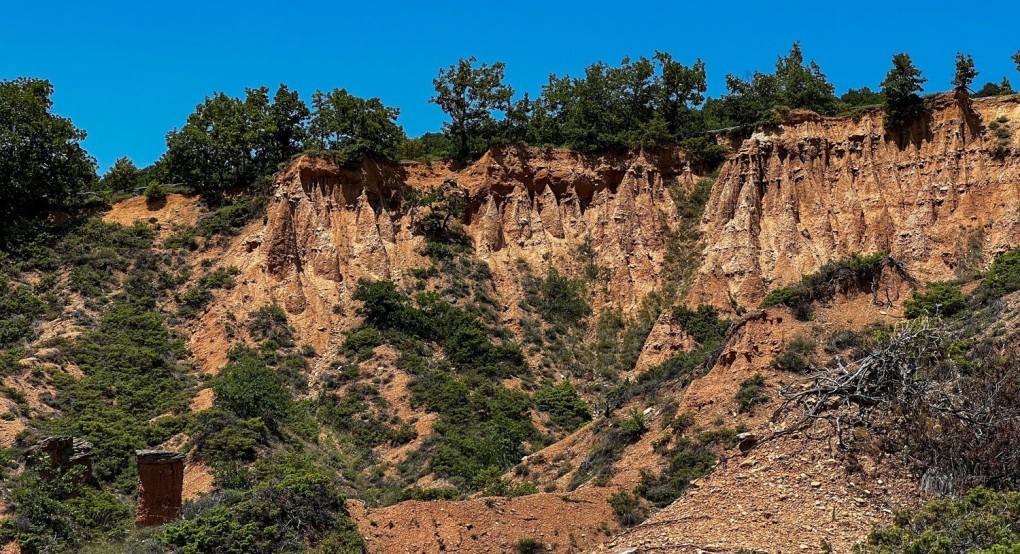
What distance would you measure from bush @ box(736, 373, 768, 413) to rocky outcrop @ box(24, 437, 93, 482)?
17743mm

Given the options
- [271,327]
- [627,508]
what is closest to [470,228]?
[271,327]

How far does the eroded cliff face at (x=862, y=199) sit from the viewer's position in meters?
48.1

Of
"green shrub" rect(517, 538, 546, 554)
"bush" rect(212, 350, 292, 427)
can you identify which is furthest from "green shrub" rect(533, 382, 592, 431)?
"green shrub" rect(517, 538, 546, 554)

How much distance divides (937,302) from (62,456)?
24.8 m

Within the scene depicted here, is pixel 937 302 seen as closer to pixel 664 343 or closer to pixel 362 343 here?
pixel 664 343

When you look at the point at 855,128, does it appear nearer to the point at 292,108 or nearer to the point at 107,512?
the point at 292,108

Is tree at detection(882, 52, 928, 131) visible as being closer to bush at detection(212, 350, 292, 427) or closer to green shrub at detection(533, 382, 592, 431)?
green shrub at detection(533, 382, 592, 431)

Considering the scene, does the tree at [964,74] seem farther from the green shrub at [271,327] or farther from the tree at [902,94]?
the green shrub at [271,327]

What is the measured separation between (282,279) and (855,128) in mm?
26647

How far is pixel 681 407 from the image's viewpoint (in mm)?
29500

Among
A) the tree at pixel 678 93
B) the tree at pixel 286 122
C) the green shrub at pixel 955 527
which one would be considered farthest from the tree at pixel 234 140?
the green shrub at pixel 955 527

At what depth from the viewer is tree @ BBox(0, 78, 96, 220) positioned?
2044 inches

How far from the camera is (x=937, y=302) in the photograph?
3291cm

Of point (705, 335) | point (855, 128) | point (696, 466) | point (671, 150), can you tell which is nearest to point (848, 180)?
point (855, 128)
